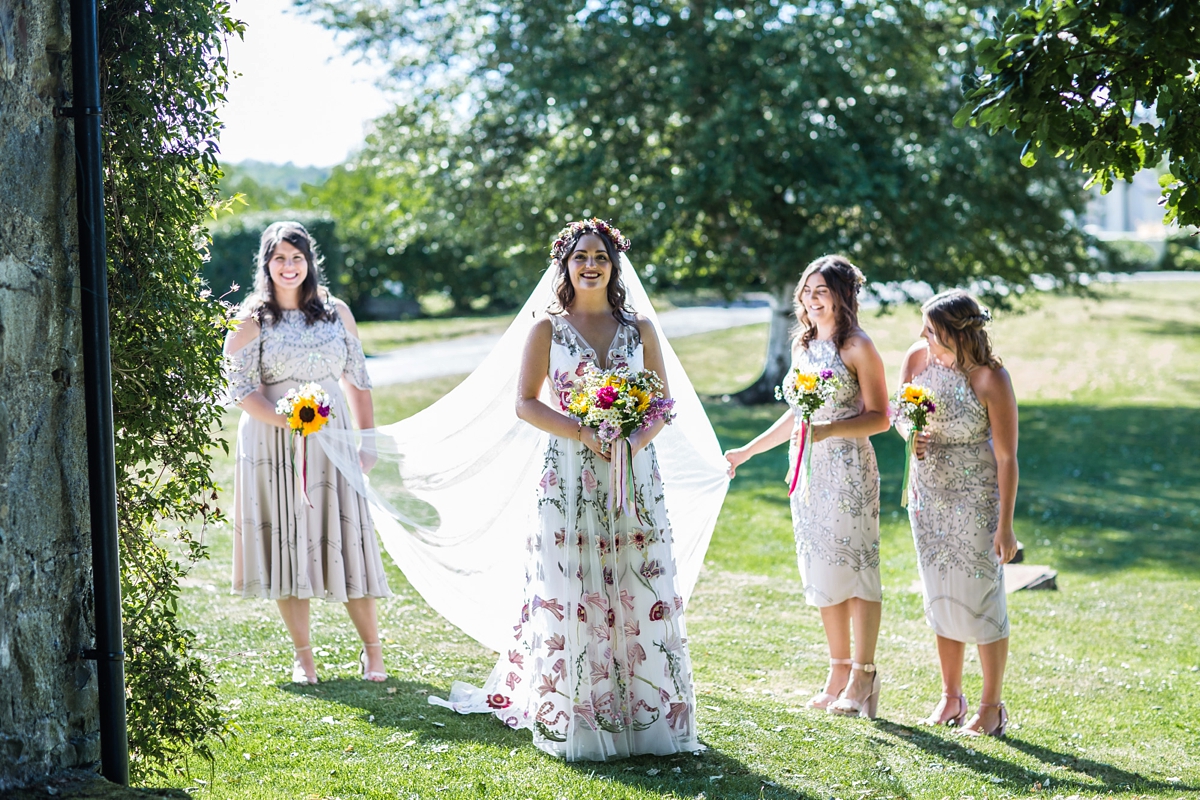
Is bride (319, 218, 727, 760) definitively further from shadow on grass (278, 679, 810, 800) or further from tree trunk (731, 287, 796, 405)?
tree trunk (731, 287, 796, 405)

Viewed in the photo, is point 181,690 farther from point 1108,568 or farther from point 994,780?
point 1108,568

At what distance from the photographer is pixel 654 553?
5430mm

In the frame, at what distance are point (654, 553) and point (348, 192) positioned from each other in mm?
35916

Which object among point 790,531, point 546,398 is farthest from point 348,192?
point 546,398

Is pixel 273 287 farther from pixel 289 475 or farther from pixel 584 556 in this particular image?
pixel 584 556

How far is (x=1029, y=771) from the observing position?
5465 mm

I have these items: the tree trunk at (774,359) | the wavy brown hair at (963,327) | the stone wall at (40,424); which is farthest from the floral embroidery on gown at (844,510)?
the tree trunk at (774,359)

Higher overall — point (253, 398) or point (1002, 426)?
point (253, 398)

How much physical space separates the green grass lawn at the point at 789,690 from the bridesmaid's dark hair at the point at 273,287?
210cm

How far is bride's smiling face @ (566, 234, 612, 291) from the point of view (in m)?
5.48

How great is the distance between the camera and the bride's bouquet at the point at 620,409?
5.15 metres

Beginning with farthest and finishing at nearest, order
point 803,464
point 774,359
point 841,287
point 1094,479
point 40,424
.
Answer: point 774,359
point 1094,479
point 803,464
point 841,287
point 40,424

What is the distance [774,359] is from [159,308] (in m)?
17.3

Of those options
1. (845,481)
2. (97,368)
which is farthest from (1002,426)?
(97,368)
